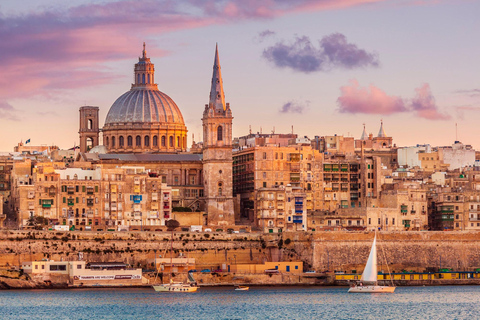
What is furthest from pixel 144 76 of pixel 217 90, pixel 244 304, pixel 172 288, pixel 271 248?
pixel 244 304

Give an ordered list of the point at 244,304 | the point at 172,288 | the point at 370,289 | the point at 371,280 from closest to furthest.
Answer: the point at 244,304 < the point at 370,289 < the point at 172,288 < the point at 371,280

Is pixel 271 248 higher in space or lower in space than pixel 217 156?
lower

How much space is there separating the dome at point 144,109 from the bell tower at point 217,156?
11.1 meters

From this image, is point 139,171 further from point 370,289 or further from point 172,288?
point 370,289

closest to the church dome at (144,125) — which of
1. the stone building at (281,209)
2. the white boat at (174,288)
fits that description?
the stone building at (281,209)

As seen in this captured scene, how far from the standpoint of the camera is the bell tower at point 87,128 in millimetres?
130625

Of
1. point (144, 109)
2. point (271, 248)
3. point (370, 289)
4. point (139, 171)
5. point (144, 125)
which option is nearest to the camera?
point (370, 289)

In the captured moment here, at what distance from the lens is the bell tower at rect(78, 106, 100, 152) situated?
13062 cm

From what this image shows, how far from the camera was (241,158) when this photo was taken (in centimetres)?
12256

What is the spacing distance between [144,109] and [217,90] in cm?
1212

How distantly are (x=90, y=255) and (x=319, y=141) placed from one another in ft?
143

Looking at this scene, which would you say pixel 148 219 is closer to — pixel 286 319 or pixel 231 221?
pixel 231 221

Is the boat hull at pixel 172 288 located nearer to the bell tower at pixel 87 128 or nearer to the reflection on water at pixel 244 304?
the reflection on water at pixel 244 304

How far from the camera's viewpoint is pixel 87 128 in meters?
131
